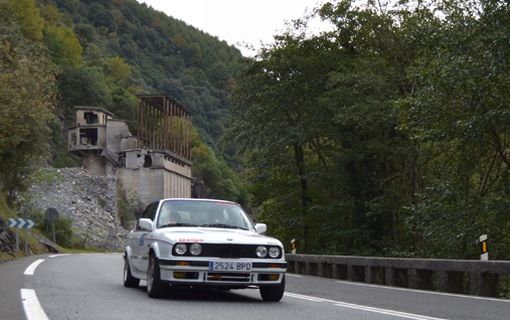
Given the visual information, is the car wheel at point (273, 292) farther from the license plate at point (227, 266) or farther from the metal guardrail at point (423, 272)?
the metal guardrail at point (423, 272)

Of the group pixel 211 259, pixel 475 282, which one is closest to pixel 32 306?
pixel 211 259

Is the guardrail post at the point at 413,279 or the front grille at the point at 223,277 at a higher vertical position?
the front grille at the point at 223,277

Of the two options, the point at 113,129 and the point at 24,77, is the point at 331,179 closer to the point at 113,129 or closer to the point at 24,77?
the point at 24,77

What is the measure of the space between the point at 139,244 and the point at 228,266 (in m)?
2.42

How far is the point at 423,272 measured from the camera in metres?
17.3

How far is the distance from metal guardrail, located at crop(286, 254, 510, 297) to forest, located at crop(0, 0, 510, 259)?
112 inches

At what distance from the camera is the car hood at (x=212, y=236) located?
420 inches

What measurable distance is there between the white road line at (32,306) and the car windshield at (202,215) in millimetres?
2163

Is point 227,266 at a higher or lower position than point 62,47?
lower

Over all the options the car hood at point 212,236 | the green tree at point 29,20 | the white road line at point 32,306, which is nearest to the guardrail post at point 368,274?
the car hood at point 212,236

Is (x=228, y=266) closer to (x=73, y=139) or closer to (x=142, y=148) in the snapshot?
(x=142, y=148)

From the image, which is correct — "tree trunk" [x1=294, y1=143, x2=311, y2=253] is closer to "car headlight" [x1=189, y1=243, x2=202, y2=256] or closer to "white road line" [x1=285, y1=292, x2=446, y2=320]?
"white road line" [x1=285, y1=292, x2=446, y2=320]

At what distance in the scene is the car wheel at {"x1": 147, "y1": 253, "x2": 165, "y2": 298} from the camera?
10.8m

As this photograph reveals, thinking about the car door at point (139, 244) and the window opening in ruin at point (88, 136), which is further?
the window opening in ruin at point (88, 136)
